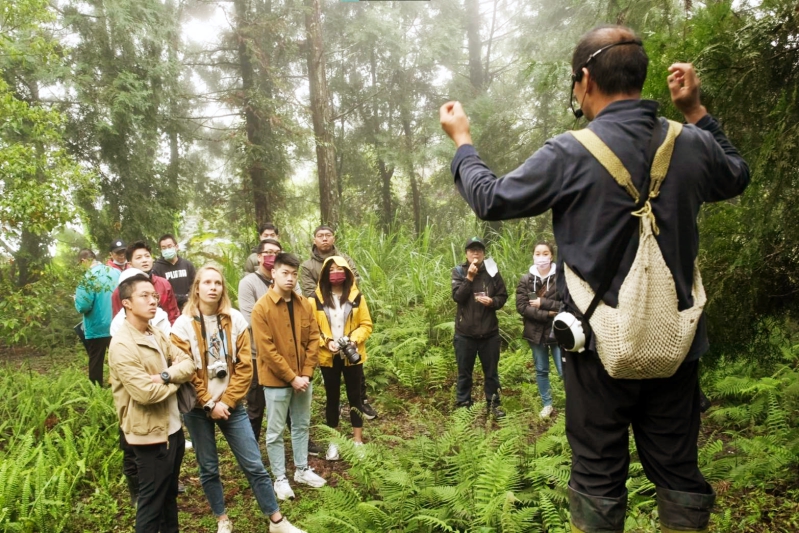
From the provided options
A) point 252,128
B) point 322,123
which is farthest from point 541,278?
point 252,128

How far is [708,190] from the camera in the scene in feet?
5.93

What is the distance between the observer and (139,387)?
3.27 meters

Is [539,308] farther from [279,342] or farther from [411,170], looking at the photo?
[411,170]

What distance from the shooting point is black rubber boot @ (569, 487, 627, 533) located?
67.8 inches

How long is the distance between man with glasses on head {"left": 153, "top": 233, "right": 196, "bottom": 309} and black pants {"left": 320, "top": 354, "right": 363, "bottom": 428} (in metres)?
2.51

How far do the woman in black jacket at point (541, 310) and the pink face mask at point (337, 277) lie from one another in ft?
6.95

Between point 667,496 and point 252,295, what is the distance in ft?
15.0

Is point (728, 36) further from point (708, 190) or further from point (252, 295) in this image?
point (252, 295)

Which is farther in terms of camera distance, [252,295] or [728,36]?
[252,295]

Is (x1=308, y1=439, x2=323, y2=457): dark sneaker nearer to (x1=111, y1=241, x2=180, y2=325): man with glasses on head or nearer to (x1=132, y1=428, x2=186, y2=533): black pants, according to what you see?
(x1=111, y1=241, x2=180, y2=325): man with glasses on head

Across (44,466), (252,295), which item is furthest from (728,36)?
(44,466)

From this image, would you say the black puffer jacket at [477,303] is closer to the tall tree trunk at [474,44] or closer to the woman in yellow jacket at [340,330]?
the woman in yellow jacket at [340,330]

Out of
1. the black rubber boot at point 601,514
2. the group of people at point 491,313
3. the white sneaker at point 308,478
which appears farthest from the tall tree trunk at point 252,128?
the black rubber boot at point 601,514

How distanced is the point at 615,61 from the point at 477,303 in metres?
4.33
